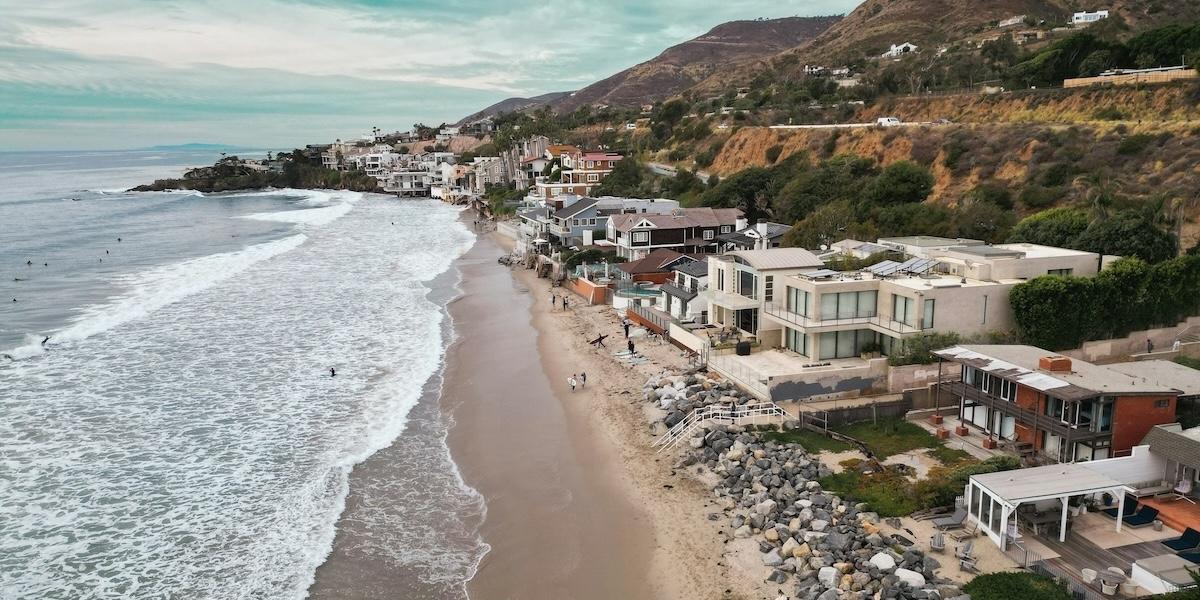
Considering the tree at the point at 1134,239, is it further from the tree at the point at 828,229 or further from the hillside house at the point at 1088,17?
the hillside house at the point at 1088,17

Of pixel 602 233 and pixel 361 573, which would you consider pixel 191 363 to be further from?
pixel 602 233

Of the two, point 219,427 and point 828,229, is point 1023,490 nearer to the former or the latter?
point 219,427

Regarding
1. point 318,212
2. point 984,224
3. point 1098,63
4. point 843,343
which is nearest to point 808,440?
point 843,343

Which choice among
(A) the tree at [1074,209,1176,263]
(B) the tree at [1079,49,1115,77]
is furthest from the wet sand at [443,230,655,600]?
(B) the tree at [1079,49,1115,77]

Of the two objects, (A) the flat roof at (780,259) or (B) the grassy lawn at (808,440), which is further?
(A) the flat roof at (780,259)

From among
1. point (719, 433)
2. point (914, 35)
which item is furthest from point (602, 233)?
point (914, 35)

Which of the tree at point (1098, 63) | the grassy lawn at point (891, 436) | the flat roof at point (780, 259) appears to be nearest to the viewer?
the grassy lawn at point (891, 436)

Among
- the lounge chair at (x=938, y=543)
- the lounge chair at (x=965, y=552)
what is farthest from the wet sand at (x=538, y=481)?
the lounge chair at (x=965, y=552)

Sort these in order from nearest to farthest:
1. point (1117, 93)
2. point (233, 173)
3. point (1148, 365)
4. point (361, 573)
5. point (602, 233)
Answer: point (361, 573) → point (1148, 365) → point (1117, 93) → point (602, 233) → point (233, 173)
